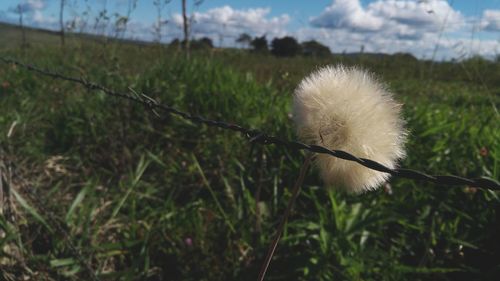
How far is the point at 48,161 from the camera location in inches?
106

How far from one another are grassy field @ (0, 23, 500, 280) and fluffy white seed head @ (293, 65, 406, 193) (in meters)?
0.38

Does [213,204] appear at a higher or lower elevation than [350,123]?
lower

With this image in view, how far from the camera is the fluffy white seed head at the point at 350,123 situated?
2.26 ft

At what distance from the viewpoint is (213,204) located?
2.26 metres

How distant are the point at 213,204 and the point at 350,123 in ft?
5.47

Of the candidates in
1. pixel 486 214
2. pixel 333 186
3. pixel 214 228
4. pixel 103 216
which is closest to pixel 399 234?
pixel 486 214

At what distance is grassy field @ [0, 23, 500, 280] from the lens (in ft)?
5.56

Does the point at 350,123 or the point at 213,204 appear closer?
the point at 350,123

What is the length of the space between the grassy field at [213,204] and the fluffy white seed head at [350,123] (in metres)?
0.38

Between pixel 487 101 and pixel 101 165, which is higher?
pixel 487 101

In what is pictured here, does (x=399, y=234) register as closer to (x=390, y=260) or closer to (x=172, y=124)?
(x=390, y=260)

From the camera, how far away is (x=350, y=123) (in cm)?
68

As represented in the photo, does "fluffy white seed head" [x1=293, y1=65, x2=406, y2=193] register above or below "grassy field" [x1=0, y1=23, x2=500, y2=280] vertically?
above

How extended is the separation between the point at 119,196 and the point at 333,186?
1.78m
